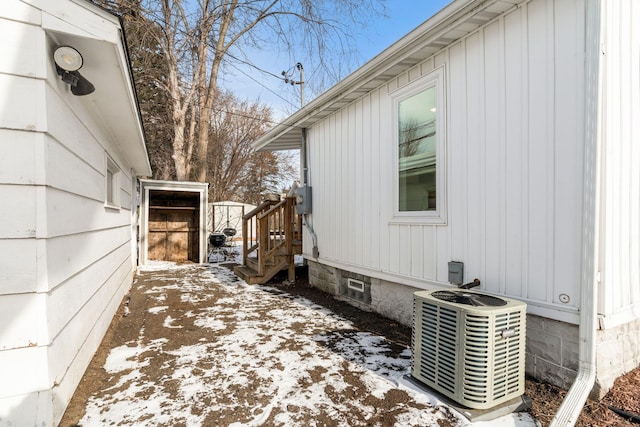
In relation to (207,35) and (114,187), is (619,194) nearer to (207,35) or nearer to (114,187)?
(114,187)

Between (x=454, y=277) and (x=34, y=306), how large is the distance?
2.92 m

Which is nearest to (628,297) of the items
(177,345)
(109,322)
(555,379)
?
(555,379)

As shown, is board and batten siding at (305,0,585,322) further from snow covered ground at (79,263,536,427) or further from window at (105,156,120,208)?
window at (105,156,120,208)

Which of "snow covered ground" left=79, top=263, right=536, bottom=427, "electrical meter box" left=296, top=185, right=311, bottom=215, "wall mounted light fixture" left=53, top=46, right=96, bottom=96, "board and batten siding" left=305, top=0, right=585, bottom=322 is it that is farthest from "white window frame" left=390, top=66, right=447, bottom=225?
"wall mounted light fixture" left=53, top=46, right=96, bottom=96

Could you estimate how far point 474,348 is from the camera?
1.97m

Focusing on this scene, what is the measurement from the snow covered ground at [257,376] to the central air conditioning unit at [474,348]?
132 millimetres

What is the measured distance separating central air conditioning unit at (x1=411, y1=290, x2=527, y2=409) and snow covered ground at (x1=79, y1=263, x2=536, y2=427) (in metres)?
0.13

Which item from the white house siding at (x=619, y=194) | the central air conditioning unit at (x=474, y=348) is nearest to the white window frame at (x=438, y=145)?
the central air conditioning unit at (x=474, y=348)

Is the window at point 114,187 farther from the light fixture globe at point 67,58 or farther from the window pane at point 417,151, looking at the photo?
the window pane at point 417,151

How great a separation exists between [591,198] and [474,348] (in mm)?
1157

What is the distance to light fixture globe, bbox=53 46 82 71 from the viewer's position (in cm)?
185

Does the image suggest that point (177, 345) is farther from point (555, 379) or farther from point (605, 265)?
point (605, 265)

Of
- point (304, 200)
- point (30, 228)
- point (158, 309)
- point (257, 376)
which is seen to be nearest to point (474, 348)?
point (257, 376)

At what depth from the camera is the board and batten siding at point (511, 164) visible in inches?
84.4
